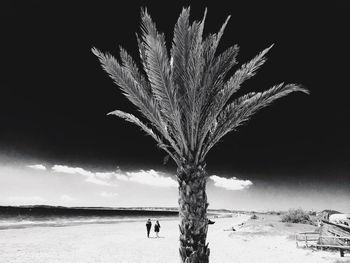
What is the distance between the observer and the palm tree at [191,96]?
23.3 ft

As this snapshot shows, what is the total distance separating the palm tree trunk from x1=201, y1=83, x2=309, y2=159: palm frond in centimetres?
58

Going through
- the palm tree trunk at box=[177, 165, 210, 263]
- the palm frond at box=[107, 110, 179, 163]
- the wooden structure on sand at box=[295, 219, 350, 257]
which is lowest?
the wooden structure on sand at box=[295, 219, 350, 257]

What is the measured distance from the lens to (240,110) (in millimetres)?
7941

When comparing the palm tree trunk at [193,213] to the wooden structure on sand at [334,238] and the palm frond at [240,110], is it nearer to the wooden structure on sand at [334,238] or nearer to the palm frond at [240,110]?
the palm frond at [240,110]

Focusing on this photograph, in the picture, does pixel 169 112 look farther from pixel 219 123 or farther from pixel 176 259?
pixel 176 259

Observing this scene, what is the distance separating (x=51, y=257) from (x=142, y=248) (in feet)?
18.5

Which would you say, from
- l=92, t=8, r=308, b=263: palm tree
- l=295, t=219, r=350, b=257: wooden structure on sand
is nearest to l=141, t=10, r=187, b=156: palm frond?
l=92, t=8, r=308, b=263: palm tree

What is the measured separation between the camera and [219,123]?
8227 millimetres

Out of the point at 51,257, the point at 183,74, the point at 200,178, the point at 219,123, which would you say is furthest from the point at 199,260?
the point at 51,257

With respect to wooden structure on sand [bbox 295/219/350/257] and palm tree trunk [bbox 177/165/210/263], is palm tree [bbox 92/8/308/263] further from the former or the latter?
wooden structure on sand [bbox 295/219/350/257]

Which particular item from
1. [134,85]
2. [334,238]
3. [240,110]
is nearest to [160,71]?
[134,85]

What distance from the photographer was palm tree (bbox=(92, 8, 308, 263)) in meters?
7.10

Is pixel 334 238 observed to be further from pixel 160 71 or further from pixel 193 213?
pixel 160 71

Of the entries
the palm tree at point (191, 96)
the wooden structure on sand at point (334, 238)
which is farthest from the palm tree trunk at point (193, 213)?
the wooden structure on sand at point (334, 238)
